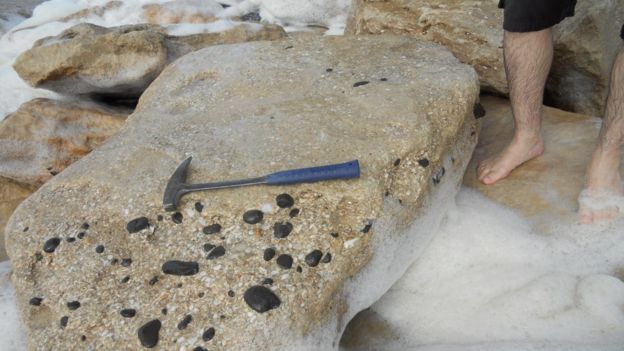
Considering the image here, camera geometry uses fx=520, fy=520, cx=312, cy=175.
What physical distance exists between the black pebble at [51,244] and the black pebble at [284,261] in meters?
0.69

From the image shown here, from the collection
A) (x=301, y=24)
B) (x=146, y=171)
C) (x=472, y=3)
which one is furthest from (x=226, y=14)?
(x=146, y=171)

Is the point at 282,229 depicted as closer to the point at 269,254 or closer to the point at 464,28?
the point at 269,254

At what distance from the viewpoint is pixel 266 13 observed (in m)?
4.16

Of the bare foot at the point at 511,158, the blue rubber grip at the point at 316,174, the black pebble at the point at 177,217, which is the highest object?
the blue rubber grip at the point at 316,174

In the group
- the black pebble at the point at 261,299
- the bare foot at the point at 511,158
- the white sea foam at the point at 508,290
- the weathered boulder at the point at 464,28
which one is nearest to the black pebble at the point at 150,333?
the black pebble at the point at 261,299

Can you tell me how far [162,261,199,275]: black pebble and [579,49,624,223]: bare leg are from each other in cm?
139

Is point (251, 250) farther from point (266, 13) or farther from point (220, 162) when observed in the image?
point (266, 13)

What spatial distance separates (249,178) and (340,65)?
79cm

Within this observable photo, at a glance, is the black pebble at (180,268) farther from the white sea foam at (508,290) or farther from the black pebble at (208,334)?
the white sea foam at (508,290)

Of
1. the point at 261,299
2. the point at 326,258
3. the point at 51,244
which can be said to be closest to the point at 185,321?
the point at 261,299

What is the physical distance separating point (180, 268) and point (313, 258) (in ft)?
1.21

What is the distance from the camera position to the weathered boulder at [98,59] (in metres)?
2.74

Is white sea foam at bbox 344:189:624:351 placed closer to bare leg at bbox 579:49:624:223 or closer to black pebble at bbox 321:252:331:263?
bare leg at bbox 579:49:624:223

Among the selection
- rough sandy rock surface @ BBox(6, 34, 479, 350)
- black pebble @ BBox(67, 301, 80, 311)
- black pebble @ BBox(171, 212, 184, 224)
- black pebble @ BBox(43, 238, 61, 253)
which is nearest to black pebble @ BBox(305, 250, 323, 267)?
rough sandy rock surface @ BBox(6, 34, 479, 350)
